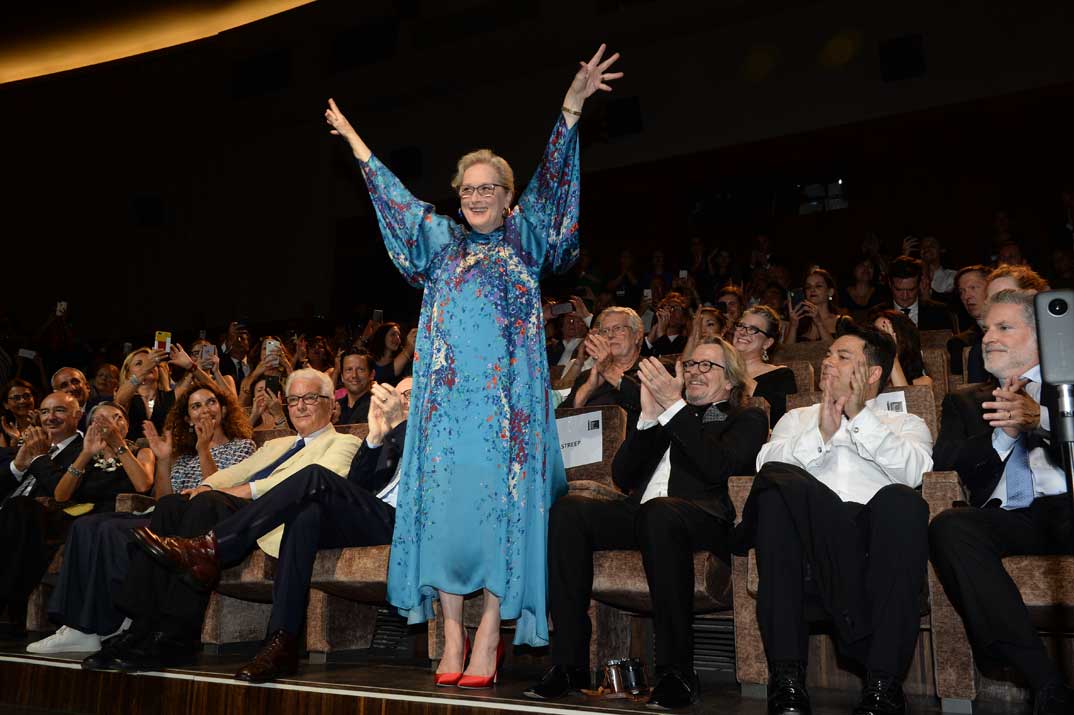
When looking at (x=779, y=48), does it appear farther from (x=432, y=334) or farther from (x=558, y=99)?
(x=432, y=334)

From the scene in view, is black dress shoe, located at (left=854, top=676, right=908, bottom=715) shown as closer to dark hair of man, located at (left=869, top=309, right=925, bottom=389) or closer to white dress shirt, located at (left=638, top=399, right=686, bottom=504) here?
white dress shirt, located at (left=638, top=399, right=686, bottom=504)

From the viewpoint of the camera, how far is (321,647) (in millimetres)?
2664

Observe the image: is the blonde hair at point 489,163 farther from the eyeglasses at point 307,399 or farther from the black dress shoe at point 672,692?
the black dress shoe at point 672,692

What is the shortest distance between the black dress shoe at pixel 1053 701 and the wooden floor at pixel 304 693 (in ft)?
0.81

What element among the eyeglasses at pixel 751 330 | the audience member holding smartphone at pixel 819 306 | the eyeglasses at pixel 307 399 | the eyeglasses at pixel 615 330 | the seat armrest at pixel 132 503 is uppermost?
the audience member holding smartphone at pixel 819 306

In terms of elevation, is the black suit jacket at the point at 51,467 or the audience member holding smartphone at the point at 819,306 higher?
the audience member holding smartphone at the point at 819,306

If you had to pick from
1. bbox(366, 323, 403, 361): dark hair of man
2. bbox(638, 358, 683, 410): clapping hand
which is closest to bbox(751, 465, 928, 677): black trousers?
bbox(638, 358, 683, 410): clapping hand

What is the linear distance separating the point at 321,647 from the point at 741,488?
123 cm

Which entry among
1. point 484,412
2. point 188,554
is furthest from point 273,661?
point 484,412

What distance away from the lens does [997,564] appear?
179 cm

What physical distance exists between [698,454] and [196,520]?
136cm

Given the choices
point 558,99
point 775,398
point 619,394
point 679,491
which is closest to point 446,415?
point 679,491

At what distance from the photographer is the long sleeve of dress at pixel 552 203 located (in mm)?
2268

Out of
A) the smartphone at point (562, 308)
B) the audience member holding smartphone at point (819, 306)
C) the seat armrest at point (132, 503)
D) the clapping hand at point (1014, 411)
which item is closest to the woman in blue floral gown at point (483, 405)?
the clapping hand at point (1014, 411)
